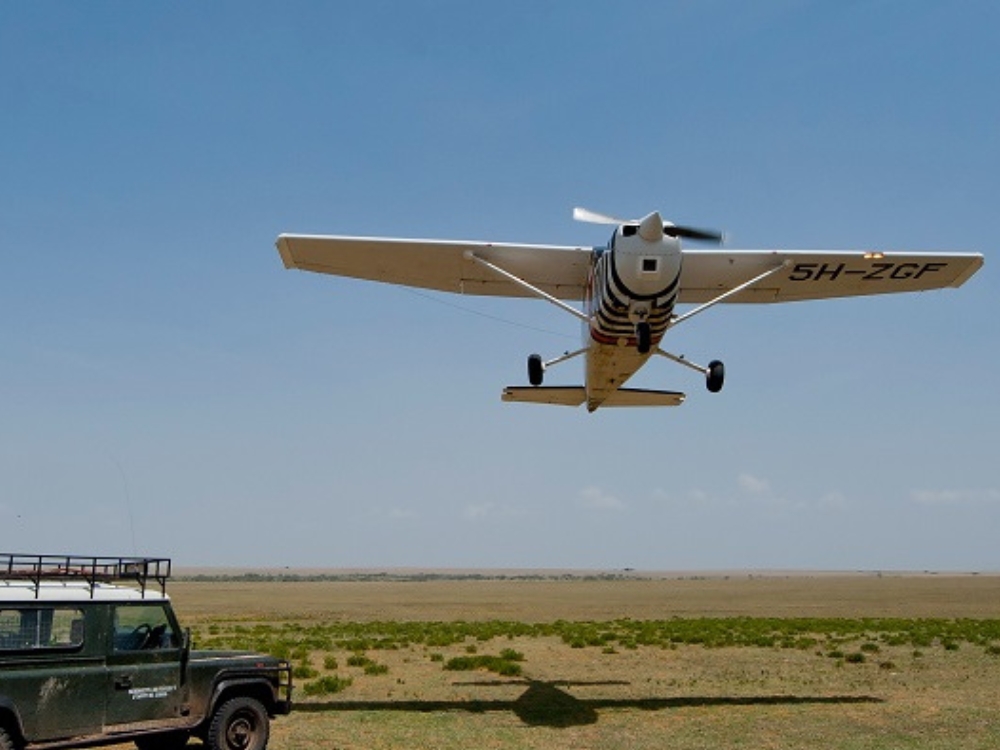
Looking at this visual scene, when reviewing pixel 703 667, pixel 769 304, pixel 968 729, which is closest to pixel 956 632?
pixel 703 667

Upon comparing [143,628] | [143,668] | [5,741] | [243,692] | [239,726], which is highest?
[143,628]

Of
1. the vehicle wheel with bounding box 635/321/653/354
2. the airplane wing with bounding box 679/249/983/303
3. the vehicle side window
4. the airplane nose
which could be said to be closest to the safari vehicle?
the vehicle side window

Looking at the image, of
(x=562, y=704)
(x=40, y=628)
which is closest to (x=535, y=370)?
(x=562, y=704)

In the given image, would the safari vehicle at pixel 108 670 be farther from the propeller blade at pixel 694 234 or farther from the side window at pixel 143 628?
the propeller blade at pixel 694 234

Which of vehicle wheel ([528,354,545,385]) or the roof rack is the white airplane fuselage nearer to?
vehicle wheel ([528,354,545,385])

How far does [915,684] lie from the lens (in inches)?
762

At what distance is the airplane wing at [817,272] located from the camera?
19969mm

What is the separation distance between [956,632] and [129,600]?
3111cm

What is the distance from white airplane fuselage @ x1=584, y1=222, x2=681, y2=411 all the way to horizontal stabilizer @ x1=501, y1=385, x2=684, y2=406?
5.34 ft

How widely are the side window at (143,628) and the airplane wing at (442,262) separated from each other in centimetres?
999

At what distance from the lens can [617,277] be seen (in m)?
17.1

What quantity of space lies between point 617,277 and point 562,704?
23.9ft

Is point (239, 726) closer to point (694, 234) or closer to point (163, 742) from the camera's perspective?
point (163, 742)

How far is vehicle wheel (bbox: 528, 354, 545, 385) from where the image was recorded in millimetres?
19859
